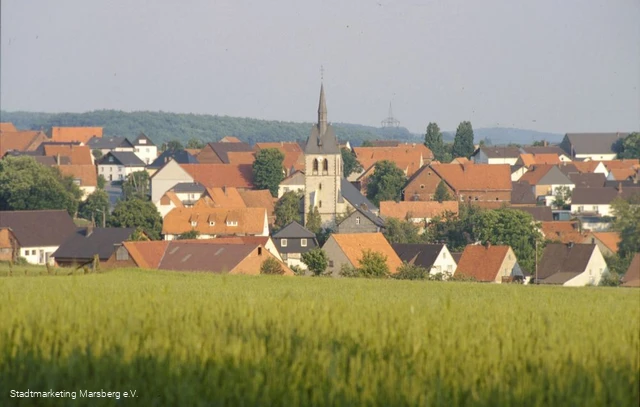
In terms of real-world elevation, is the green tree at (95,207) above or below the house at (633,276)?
below

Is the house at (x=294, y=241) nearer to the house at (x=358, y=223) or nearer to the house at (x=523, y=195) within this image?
the house at (x=358, y=223)

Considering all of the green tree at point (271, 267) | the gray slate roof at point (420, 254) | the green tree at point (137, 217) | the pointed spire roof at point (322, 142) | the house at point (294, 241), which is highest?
the pointed spire roof at point (322, 142)

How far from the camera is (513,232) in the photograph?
69.9 m

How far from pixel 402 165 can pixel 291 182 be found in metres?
29.0

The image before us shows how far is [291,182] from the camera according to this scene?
11912 centimetres

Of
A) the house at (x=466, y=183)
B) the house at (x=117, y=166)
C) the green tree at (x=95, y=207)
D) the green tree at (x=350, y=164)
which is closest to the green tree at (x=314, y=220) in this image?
the green tree at (x=95, y=207)

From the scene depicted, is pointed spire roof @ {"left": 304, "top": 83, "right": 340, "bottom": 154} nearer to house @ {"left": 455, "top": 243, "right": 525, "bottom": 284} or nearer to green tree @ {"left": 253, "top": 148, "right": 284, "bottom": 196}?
green tree @ {"left": 253, "top": 148, "right": 284, "bottom": 196}

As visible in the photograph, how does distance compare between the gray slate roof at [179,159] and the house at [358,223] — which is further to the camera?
the gray slate roof at [179,159]

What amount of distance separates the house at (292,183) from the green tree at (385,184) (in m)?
7.32

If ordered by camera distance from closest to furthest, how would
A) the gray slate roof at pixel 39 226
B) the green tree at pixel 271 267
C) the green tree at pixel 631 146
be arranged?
the green tree at pixel 271 267 < the gray slate roof at pixel 39 226 < the green tree at pixel 631 146

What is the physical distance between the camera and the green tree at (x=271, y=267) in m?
43.9

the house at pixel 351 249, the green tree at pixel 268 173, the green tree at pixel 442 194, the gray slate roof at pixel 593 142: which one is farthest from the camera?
the gray slate roof at pixel 593 142

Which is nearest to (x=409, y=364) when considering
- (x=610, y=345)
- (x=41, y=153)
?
(x=610, y=345)

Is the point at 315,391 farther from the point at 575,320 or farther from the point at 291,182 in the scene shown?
the point at 291,182
